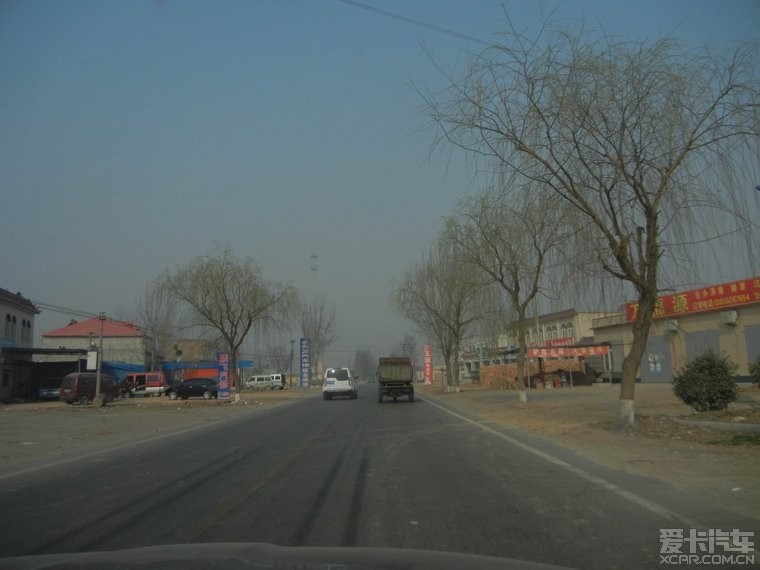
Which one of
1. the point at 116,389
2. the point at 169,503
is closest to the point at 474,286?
the point at 116,389

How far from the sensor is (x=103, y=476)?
10.5 metres

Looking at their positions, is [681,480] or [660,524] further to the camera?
[681,480]

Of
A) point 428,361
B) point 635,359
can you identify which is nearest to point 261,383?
point 428,361

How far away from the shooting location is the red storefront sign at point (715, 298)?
3300 centimetres

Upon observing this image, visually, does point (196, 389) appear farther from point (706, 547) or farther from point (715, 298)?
point (706, 547)

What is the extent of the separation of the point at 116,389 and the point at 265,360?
7308 centimetres

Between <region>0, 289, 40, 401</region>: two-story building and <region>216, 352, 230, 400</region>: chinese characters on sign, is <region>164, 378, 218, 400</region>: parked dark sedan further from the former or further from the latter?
<region>0, 289, 40, 401</region>: two-story building

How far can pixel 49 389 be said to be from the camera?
1923 inches

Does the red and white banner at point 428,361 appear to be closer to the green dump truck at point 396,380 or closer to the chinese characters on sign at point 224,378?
the green dump truck at point 396,380

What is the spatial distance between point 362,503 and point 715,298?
3391cm

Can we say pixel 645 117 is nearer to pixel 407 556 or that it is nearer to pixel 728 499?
pixel 728 499

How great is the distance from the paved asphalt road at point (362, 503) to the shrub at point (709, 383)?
5758mm

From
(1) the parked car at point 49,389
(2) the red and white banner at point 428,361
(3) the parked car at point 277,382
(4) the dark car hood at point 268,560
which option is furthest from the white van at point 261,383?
(4) the dark car hood at point 268,560

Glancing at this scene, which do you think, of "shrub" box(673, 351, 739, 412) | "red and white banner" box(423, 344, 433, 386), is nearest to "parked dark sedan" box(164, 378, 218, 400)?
"red and white banner" box(423, 344, 433, 386)
